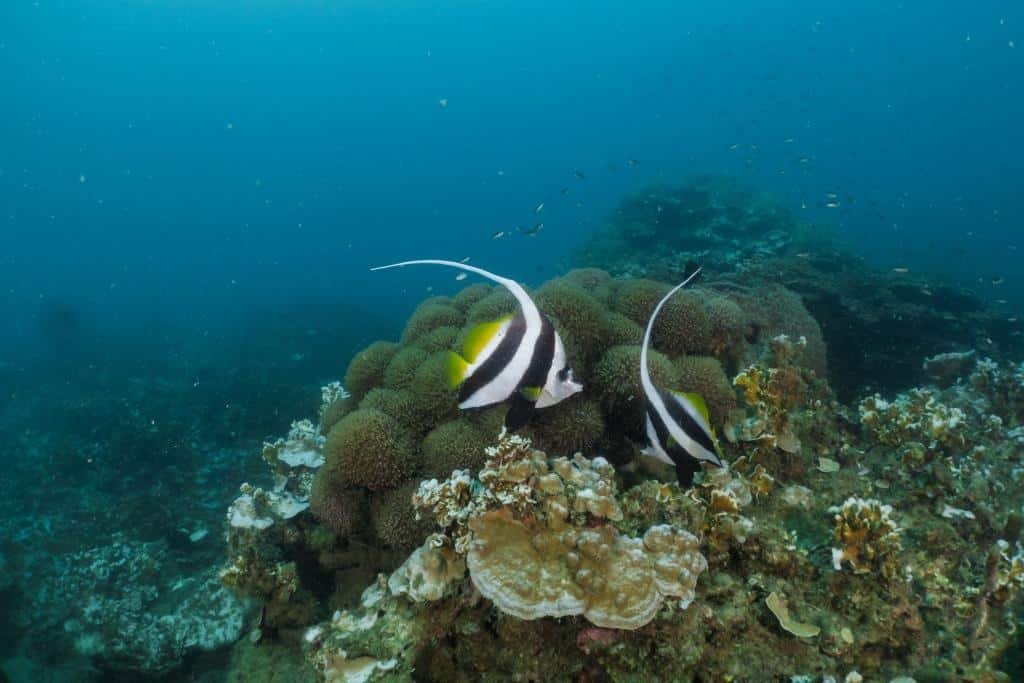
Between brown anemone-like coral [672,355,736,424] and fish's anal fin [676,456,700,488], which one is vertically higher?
fish's anal fin [676,456,700,488]

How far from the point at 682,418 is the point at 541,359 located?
31.9 inches

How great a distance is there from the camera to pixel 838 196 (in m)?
11.6

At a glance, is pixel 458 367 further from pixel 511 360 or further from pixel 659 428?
pixel 659 428

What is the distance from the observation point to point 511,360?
216 centimetres

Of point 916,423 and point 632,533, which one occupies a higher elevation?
Result: point 632,533

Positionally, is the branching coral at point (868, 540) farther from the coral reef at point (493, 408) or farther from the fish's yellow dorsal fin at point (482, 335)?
the fish's yellow dorsal fin at point (482, 335)

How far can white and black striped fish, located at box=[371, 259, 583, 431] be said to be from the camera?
2.15 meters

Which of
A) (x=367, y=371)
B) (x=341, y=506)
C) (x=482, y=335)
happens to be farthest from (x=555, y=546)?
(x=367, y=371)

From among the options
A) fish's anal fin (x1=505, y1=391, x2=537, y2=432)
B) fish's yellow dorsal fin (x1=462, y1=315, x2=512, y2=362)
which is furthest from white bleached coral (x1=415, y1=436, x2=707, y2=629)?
fish's yellow dorsal fin (x1=462, y1=315, x2=512, y2=362)

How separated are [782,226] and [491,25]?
145 m

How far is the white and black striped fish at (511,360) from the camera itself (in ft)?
7.05

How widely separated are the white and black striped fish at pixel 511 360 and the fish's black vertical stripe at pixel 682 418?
57 centimetres

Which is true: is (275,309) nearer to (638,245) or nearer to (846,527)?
(638,245)

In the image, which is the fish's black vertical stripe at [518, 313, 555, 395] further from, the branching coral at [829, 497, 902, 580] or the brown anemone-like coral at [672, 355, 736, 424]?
the brown anemone-like coral at [672, 355, 736, 424]
